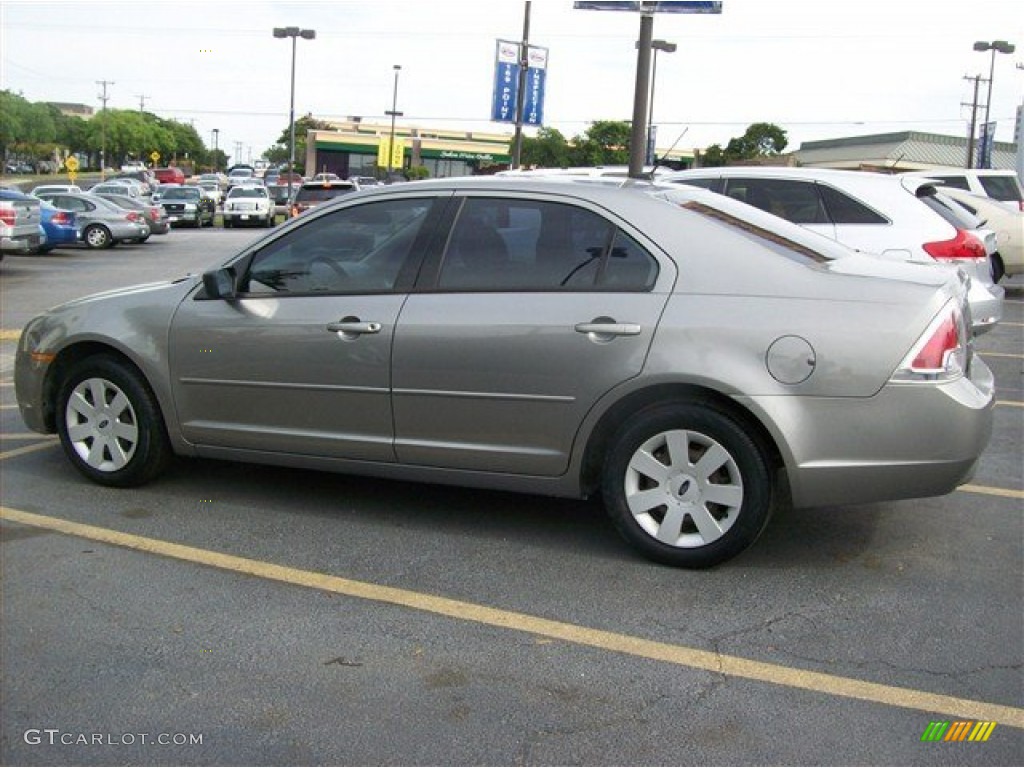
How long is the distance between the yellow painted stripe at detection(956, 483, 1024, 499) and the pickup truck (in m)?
17.2

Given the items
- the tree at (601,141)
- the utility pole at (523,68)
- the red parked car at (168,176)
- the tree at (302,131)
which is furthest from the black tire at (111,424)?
the tree at (302,131)

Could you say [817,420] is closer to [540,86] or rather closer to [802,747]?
[802,747]

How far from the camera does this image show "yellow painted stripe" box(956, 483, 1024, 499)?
212 inches

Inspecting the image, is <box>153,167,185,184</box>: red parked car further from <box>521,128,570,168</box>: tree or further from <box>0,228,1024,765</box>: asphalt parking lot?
<box>0,228,1024,765</box>: asphalt parking lot

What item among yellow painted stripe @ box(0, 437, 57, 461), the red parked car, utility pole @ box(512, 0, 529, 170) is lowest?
yellow painted stripe @ box(0, 437, 57, 461)

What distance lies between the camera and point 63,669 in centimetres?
346

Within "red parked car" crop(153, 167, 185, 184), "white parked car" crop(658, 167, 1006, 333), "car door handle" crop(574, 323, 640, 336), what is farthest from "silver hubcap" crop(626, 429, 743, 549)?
"red parked car" crop(153, 167, 185, 184)

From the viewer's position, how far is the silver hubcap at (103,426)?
531 cm

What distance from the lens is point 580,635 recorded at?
3703mm

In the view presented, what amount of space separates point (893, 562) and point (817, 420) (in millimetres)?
873

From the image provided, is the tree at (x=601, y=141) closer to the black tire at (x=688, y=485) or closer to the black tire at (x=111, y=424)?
the black tire at (x=111, y=424)

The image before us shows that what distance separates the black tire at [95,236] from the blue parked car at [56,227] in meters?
0.83

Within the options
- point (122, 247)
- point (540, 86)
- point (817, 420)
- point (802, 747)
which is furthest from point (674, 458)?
point (122, 247)

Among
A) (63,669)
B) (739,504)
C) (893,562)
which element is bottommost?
(63,669)
